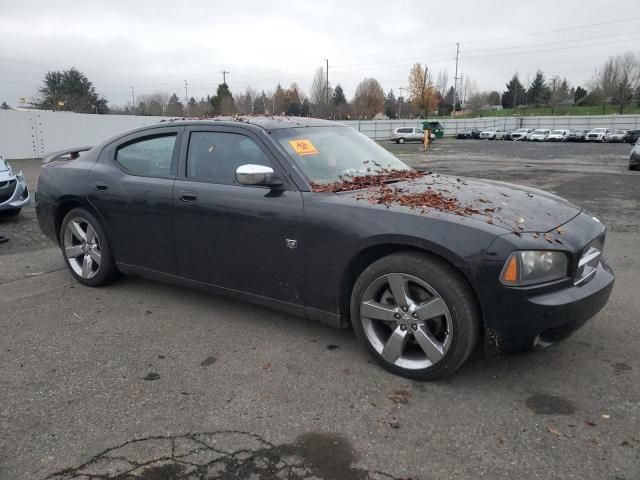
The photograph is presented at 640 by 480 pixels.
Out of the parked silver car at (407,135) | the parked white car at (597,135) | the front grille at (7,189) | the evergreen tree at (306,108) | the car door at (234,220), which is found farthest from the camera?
the evergreen tree at (306,108)

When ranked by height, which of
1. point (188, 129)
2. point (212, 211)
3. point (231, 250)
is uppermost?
point (188, 129)

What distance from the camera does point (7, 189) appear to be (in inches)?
329

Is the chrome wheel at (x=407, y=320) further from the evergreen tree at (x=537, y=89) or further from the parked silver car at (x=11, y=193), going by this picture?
the evergreen tree at (x=537, y=89)

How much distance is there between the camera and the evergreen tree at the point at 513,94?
10456cm

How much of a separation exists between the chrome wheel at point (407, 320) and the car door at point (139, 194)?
6.09ft

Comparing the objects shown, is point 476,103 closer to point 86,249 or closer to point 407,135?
point 407,135

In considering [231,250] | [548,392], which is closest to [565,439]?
[548,392]

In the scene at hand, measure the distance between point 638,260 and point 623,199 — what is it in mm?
5613

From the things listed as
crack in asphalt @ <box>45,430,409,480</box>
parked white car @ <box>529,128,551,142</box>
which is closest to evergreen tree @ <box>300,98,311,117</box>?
parked white car @ <box>529,128,551,142</box>

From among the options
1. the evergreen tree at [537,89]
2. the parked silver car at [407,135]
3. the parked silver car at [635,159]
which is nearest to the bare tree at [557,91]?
the evergreen tree at [537,89]

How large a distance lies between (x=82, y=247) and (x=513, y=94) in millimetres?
112332

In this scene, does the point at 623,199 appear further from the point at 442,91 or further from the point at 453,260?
the point at 442,91

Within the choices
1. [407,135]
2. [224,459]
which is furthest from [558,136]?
[224,459]

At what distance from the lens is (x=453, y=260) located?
2.99 meters
